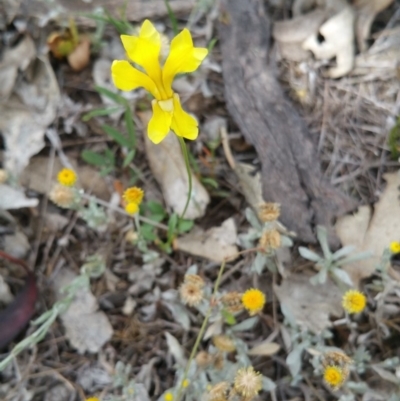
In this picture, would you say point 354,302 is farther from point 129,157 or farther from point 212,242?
point 129,157

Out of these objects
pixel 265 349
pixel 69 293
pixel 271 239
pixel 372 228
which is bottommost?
pixel 265 349

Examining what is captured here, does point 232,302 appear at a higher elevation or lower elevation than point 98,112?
lower

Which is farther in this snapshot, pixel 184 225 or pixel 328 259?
pixel 184 225

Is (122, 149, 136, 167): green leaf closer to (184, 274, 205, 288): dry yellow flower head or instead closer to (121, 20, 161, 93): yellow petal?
(184, 274, 205, 288): dry yellow flower head

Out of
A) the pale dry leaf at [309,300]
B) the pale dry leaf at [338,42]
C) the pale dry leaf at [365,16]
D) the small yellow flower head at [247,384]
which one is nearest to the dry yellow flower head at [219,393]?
the small yellow flower head at [247,384]

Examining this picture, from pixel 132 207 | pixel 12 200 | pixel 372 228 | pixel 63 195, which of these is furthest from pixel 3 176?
pixel 372 228

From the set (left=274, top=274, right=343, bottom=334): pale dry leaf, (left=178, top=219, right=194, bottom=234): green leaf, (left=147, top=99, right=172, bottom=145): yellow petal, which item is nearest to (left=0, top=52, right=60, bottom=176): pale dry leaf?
(left=178, top=219, right=194, bottom=234): green leaf

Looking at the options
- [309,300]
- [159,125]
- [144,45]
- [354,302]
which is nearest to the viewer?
[144,45]
